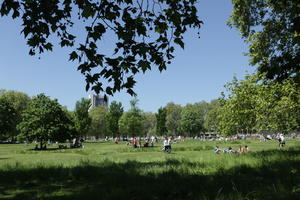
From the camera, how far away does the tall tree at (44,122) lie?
133 ft

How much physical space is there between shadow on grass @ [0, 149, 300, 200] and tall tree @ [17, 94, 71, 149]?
32.7m

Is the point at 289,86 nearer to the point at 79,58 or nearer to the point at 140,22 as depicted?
the point at 140,22

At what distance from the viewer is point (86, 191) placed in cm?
656

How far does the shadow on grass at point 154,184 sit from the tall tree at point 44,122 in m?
32.7

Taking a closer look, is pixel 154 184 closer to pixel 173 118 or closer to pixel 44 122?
pixel 44 122

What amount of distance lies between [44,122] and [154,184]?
125 ft

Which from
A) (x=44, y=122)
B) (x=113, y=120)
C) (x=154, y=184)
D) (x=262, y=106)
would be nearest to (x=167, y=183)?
(x=154, y=184)

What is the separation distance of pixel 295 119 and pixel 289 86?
3323mm

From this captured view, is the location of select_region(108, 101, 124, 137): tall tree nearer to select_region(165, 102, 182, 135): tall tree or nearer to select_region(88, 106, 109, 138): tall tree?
select_region(88, 106, 109, 138): tall tree

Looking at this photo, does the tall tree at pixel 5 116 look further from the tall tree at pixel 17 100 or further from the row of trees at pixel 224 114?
the tall tree at pixel 17 100

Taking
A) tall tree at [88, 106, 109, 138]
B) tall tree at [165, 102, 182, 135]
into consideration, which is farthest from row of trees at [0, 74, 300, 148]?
tall tree at [165, 102, 182, 135]

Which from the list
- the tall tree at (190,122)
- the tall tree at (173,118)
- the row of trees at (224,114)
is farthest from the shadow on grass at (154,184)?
the tall tree at (173,118)

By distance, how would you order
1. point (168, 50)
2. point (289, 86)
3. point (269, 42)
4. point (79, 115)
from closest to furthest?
point (168, 50), point (269, 42), point (289, 86), point (79, 115)

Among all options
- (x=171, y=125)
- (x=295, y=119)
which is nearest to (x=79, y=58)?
(x=295, y=119)
